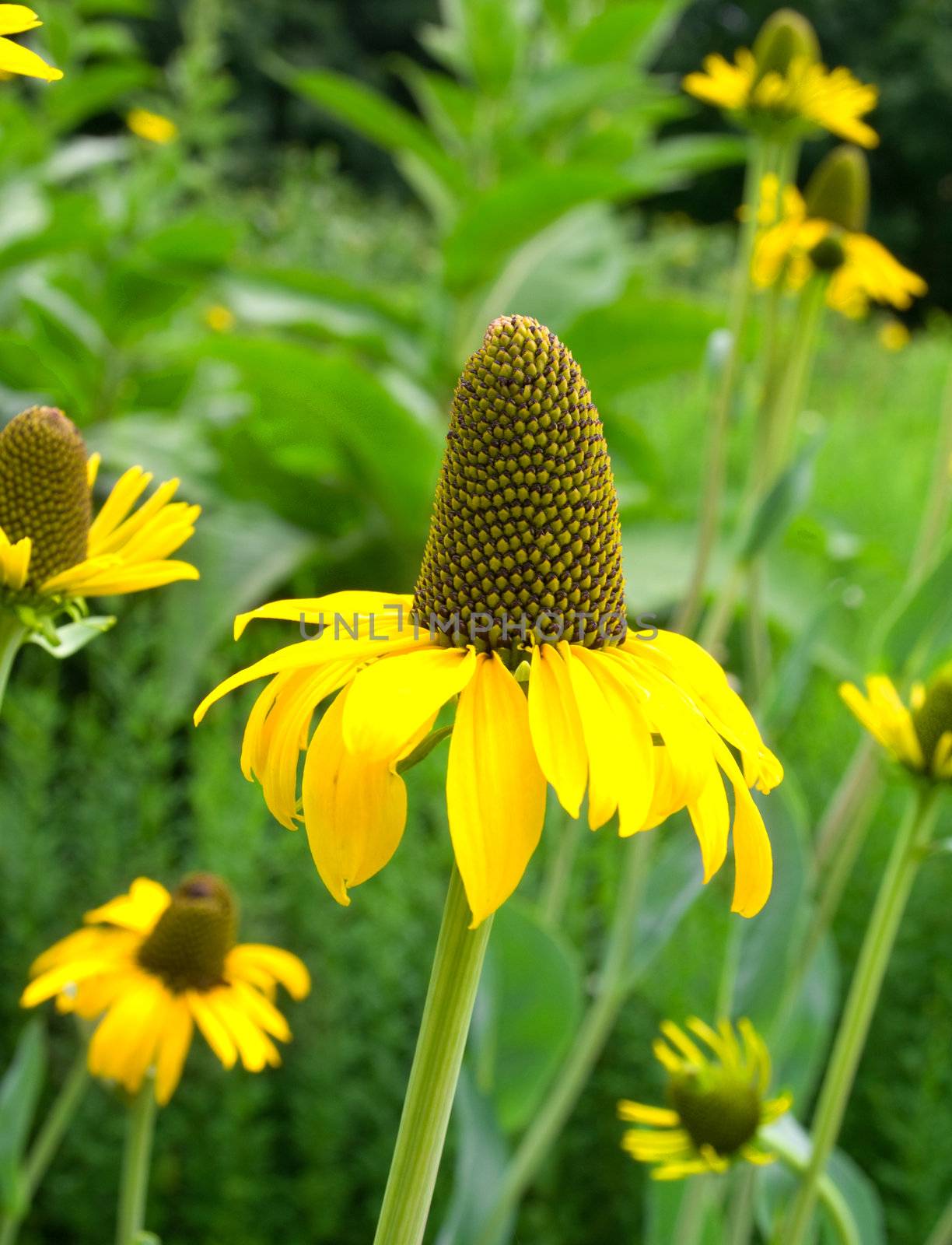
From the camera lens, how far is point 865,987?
0.65m

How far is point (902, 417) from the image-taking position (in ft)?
12.7

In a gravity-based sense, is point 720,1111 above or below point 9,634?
below

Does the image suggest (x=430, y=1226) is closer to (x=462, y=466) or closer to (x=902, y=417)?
(x=462, y=466)

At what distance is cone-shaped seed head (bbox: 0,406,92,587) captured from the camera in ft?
1.69

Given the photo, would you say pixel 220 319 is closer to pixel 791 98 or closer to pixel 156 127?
pixel 156 127

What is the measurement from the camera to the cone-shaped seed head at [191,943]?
68cm

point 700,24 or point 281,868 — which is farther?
point 700,24

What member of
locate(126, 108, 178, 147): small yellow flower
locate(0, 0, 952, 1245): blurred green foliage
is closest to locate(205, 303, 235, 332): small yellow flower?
locate(0, 0, 952, 1245): blurred green foliage

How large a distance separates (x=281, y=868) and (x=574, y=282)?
4.93 feet

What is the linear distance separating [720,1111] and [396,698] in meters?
0.44

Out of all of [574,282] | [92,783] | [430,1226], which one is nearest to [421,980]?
[430,1226]

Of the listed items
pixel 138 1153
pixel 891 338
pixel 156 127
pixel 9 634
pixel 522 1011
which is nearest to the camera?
pixel 9 634

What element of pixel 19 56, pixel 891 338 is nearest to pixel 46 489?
pixel 19 56

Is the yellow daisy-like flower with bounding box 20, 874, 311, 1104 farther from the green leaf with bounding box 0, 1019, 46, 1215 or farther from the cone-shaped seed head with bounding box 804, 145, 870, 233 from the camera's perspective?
the cone-shaped seed head with bounding box 804, 145, 870, 233
